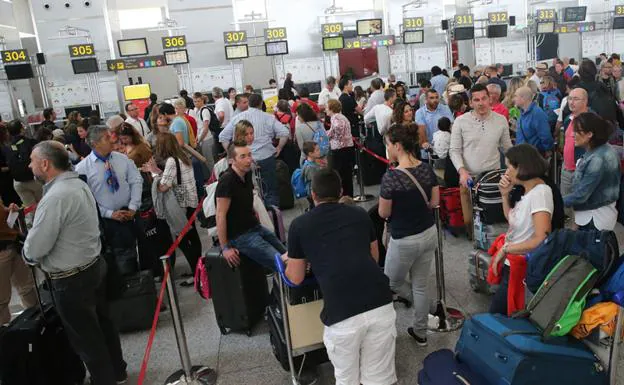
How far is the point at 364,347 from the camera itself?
256 centimetres

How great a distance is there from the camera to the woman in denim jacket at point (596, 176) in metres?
3.57

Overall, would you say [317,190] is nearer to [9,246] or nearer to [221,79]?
[9,246]

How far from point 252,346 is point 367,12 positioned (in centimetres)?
1503

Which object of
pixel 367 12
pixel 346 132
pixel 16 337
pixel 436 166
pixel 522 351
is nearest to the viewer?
pixel 522 351

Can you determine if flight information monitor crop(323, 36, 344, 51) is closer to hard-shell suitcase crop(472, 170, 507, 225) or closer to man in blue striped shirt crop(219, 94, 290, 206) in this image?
man in blue striped shirt crop(219, 94, 290, 206)

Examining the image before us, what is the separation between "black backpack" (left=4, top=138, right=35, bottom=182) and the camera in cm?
636

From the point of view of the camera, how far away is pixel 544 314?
2553 mm

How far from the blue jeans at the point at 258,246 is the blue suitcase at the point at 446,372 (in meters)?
1.36

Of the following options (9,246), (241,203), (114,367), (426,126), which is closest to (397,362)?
(241,203)

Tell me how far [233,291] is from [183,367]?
2.33 feet

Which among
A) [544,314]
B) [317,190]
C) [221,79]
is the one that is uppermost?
[221,79]

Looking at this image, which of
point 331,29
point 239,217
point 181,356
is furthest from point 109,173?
point 331,29

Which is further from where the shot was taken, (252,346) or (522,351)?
(252,346)

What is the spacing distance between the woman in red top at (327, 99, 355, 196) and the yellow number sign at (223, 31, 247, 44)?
8.17 m
